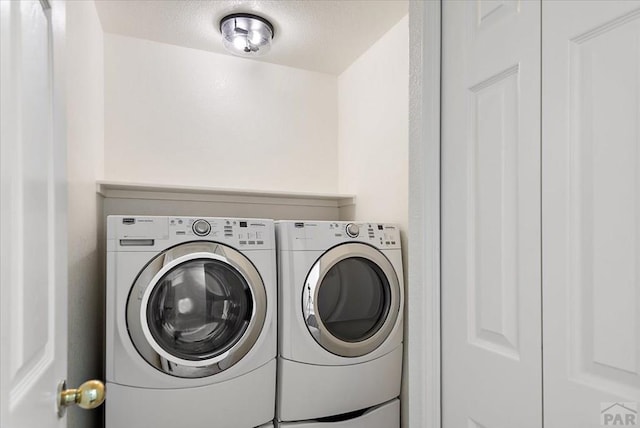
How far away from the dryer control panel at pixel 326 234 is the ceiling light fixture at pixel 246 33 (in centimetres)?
111

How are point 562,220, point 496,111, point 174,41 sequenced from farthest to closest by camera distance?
point 174,41, point 496,111, point 562,220

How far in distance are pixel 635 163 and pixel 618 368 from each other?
1.18 ft

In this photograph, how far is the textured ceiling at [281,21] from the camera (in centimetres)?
203

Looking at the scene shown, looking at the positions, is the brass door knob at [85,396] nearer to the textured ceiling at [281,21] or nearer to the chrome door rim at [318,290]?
the chrome door rim at [318,290]

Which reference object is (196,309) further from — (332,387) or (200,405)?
(332,387)

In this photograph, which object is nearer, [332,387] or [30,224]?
[30,224]

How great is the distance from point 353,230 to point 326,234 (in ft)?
0.49

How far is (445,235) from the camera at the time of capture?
1.08 m

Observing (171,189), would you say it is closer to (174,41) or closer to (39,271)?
(174,41)

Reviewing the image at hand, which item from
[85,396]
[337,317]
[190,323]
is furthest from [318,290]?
[85,396]

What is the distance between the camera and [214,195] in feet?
8.15

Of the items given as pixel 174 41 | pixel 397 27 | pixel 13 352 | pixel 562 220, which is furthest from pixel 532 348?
pixel 174 41

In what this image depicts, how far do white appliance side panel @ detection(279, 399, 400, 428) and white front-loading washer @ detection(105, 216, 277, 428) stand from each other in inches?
7.8

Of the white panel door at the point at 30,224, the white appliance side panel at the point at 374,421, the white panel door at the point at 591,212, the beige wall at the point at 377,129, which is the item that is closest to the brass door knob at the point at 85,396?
the white panel door at the point at 30,224
